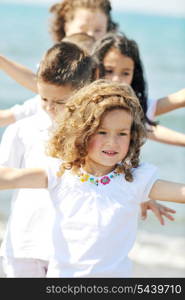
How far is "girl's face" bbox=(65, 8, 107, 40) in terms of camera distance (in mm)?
5621

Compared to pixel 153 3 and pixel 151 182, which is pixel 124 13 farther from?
pixel 151 182

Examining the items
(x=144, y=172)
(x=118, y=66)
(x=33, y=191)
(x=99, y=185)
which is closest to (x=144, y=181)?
(x=144, y=172)

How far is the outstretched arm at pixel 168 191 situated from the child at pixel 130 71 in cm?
141

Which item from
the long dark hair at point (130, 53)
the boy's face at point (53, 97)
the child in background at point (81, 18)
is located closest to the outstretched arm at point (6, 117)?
the boy's face at point (53, 97)

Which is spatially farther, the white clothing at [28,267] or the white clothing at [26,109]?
the white clothing at [26,109]

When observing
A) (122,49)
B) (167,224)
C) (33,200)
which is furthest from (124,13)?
(33,200)

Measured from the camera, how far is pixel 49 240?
3379mm

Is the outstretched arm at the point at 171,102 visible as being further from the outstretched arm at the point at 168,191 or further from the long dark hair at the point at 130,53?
the outstretched arm at the point at 168,191

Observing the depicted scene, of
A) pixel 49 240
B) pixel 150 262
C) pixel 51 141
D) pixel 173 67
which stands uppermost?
pixel 173 67

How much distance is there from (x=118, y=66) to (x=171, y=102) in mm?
403

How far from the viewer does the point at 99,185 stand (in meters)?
3.08

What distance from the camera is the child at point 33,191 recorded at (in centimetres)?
345

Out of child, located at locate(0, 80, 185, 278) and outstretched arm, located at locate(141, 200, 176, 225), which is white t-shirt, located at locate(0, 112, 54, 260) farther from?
outstretched arm, located at locate(141, 200, 176, 225)

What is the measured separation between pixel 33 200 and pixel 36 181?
1.60ft
